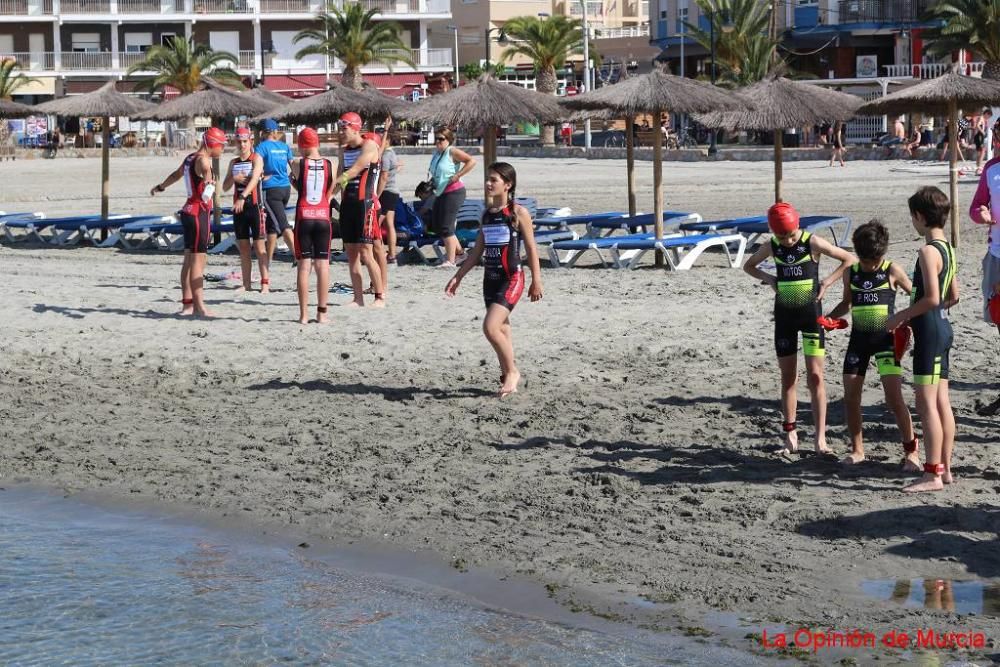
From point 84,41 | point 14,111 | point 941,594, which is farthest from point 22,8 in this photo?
point 941,594

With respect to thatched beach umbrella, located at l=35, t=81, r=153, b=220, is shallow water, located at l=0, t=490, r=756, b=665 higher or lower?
lower

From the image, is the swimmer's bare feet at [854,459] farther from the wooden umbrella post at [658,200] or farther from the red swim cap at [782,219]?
the wooden umbrella post at [658,200]

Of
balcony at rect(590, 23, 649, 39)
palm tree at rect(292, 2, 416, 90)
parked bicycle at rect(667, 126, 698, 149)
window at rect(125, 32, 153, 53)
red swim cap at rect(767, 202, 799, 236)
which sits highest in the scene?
balcony at rect(590, 23, 649, 39)

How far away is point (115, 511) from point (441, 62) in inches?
2647

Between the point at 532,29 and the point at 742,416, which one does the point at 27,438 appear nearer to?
the point at 742,416

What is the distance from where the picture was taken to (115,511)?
7.12m

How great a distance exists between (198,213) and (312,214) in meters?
0.96

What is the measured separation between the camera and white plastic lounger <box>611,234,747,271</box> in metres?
14.5

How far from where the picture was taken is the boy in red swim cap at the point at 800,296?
6.96 meters

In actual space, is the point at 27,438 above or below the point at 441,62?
below

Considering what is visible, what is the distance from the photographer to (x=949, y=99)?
15641 mm

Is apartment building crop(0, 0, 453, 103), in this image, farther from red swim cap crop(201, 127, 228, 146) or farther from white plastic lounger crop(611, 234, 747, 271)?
red swim cap crop(201, 127, 228, 146)

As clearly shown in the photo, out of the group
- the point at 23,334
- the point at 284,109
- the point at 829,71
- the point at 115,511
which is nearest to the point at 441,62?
the point at 829,71

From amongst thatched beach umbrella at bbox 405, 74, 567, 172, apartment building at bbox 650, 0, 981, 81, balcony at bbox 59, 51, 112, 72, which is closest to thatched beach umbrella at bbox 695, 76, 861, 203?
thatched beach umbrella at bbox 405, 74, 567, 172
